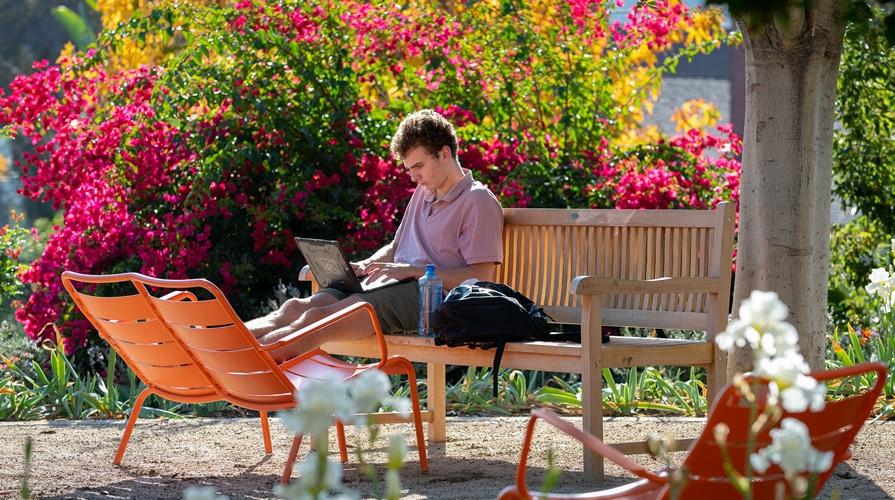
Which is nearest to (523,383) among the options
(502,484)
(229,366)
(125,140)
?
(502,484)

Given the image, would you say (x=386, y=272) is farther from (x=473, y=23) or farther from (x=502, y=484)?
(x=473, y=23)

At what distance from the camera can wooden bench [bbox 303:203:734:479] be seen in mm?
4695

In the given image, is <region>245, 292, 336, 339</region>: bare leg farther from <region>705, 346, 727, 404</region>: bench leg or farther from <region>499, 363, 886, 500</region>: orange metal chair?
<region>499, 363, 886, 500</region>: orange metal chair

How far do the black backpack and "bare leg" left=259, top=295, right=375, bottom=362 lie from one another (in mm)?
390

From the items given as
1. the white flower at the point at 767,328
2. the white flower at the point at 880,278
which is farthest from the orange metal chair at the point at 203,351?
the white flower at the point at 880,278

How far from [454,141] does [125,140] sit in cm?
322

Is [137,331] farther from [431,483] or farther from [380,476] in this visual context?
[431,483]

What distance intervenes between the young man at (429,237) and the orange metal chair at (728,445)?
258 cm

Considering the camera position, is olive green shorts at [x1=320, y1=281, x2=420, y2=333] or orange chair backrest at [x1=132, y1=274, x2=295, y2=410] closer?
orange chair backrest at [x1=132, y1=274, x2=295, y2=410]

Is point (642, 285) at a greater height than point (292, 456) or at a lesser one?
greater

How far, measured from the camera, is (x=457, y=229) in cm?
578

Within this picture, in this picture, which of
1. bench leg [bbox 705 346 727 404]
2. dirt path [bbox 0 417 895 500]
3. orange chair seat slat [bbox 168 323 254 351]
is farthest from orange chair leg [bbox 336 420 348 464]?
bench leg [bbox 705 346 727 404]

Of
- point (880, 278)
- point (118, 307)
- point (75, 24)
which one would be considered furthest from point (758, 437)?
point (75, 24)

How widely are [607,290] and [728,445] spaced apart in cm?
192
